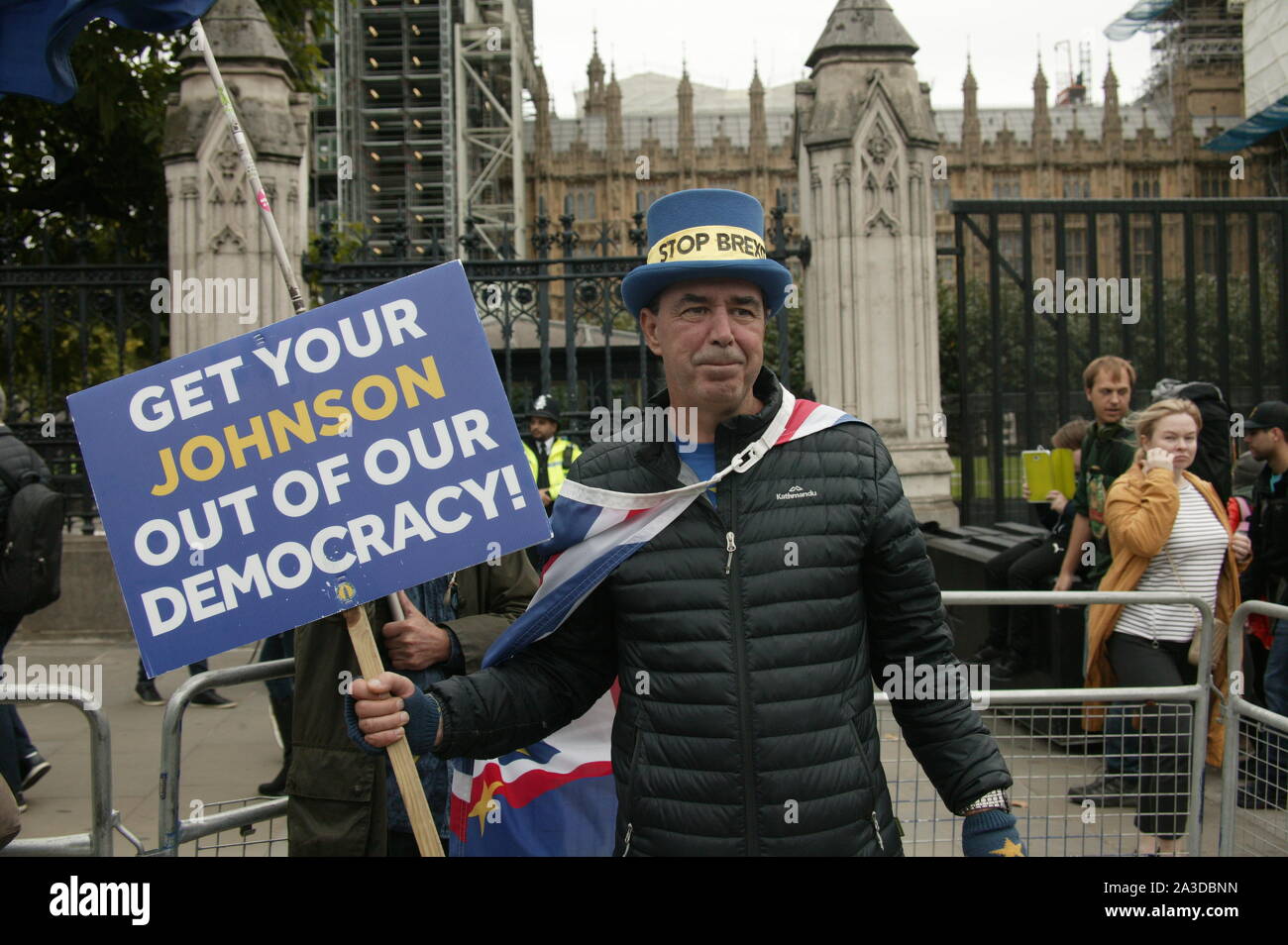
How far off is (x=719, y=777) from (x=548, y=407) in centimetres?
648

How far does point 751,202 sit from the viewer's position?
232 cm

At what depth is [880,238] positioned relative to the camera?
330 inches

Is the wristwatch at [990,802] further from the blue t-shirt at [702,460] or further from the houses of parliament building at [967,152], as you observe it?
the houses of parliament building at [967,152]

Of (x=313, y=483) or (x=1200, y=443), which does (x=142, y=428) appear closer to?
(x=313, y=483)

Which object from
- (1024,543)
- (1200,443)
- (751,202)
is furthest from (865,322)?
(751,202)

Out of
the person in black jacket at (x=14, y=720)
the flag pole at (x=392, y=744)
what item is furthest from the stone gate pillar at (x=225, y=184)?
the flag pole at (x=392, y=744)

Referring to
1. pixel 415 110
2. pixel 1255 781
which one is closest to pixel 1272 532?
pixel 1255 781

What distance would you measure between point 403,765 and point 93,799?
99 cm

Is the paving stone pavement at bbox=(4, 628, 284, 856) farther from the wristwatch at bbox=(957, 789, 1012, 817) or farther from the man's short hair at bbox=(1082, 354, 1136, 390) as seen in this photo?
the man's short hair at bbox=(1082, 354, 1136, 390)

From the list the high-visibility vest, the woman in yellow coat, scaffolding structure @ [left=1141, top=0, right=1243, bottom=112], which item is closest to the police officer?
the high-visibility vest

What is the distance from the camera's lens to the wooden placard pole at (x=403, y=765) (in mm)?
2051

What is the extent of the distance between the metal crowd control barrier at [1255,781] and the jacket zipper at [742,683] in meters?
2.05

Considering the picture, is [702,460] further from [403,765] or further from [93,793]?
[93,793]

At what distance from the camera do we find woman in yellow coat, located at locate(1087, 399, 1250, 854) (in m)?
4.74
